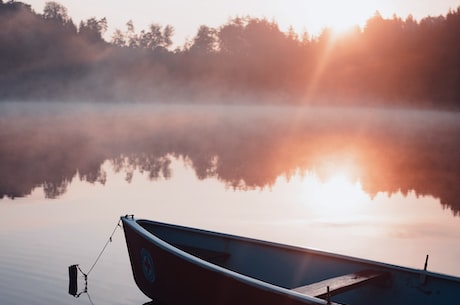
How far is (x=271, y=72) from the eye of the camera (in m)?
126

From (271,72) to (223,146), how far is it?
89.8m

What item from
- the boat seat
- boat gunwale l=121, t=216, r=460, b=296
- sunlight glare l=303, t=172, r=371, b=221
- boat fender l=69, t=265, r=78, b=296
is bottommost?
boat fender l=69, t=265, r=78, b=296

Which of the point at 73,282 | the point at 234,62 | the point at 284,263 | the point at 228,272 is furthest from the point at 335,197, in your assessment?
the point at 234,62

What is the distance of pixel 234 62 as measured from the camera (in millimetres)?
129375

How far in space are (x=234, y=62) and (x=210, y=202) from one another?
371 ft

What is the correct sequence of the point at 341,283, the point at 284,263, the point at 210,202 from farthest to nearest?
the point at 210,202 < the point at 284,263 < the point at 341,283

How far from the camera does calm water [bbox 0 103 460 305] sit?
458 inches

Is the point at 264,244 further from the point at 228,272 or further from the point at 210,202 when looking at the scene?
the point at 210,202

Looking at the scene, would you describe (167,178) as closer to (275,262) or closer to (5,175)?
(5,175)

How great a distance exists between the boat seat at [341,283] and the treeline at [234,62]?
103 meters

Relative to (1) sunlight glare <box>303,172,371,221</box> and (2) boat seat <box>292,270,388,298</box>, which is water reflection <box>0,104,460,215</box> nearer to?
(1) sunlight glare <box>303,172,371,221</box>

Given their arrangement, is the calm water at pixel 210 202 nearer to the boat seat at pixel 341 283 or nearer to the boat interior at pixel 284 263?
the boat interior at pixel 284 263

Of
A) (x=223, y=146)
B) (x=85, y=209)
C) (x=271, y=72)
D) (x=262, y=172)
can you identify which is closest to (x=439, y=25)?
(x=271, y=72)

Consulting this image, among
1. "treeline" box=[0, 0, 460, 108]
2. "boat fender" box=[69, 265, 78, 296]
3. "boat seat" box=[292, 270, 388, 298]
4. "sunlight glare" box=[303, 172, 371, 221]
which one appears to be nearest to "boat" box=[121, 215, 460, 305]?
"boat seat" box=[292, 270, 388, 298]
